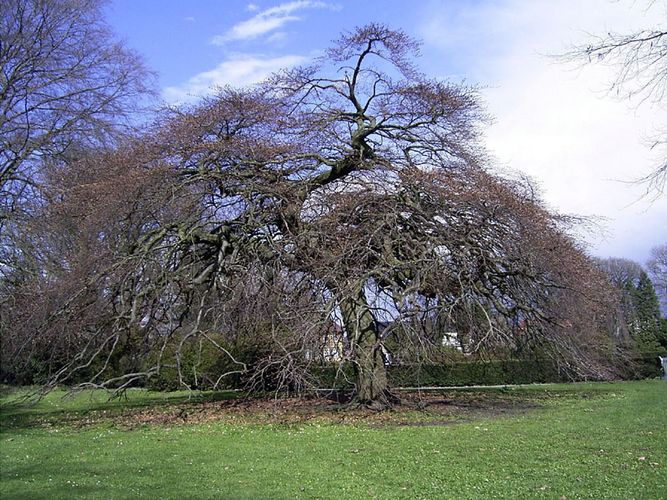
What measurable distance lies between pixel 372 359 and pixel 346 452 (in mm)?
4247

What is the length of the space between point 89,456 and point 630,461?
689cm

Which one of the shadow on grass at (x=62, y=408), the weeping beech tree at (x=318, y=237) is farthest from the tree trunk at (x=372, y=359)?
the shadow on grass at (x=62, y=408)

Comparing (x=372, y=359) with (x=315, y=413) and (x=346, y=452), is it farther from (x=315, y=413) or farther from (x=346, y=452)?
(x=346, y=452)

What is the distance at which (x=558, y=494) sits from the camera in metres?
5.84

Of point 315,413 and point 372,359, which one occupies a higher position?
point 372,359

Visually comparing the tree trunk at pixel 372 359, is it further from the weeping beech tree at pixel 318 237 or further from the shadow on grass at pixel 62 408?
the shadow on grass at pixel 62 408

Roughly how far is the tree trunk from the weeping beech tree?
1.7 inches

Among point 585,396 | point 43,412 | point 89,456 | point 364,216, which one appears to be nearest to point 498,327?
point 364,216

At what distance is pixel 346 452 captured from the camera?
8.42 m

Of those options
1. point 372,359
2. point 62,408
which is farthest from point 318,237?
point 62,408

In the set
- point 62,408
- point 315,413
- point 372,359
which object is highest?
point 372,359

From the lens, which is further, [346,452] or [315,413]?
[315,413]

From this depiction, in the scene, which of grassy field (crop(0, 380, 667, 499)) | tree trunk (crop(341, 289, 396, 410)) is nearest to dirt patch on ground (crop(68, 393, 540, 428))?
grassy field (crop(0, 380, 667, 499))

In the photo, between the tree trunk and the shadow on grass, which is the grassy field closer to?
the shadow on grass
